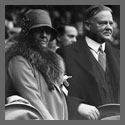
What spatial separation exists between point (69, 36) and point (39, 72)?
77cm

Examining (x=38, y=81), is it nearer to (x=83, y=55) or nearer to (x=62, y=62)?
(x=62, y=62)

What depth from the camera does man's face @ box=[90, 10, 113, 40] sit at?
678 cm

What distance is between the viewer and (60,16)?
6.76m

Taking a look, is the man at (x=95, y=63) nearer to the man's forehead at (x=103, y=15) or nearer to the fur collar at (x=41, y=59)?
the man's forehead at (x=103, y=15)

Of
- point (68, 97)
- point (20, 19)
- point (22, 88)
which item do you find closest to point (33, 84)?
point (22, 88)

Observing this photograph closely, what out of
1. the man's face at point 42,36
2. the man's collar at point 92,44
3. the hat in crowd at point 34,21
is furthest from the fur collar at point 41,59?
the man's collar at point 92,44

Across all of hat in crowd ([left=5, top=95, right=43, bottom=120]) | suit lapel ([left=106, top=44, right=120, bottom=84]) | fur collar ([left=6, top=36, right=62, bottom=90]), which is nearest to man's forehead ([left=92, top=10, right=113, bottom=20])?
suit lapel ([left=106, top=44, right=120, bottom=84])

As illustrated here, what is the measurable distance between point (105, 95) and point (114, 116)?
357mm

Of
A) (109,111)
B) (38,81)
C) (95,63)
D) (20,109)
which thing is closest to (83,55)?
(95,63)

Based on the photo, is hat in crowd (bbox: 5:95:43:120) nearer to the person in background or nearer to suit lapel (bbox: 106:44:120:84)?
the person in background

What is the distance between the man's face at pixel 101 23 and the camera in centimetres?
678

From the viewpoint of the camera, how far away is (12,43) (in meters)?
6.61

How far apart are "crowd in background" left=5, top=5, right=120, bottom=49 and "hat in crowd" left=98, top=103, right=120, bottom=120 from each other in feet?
3.08

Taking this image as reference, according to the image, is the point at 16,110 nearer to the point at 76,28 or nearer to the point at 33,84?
the point at 33,84
